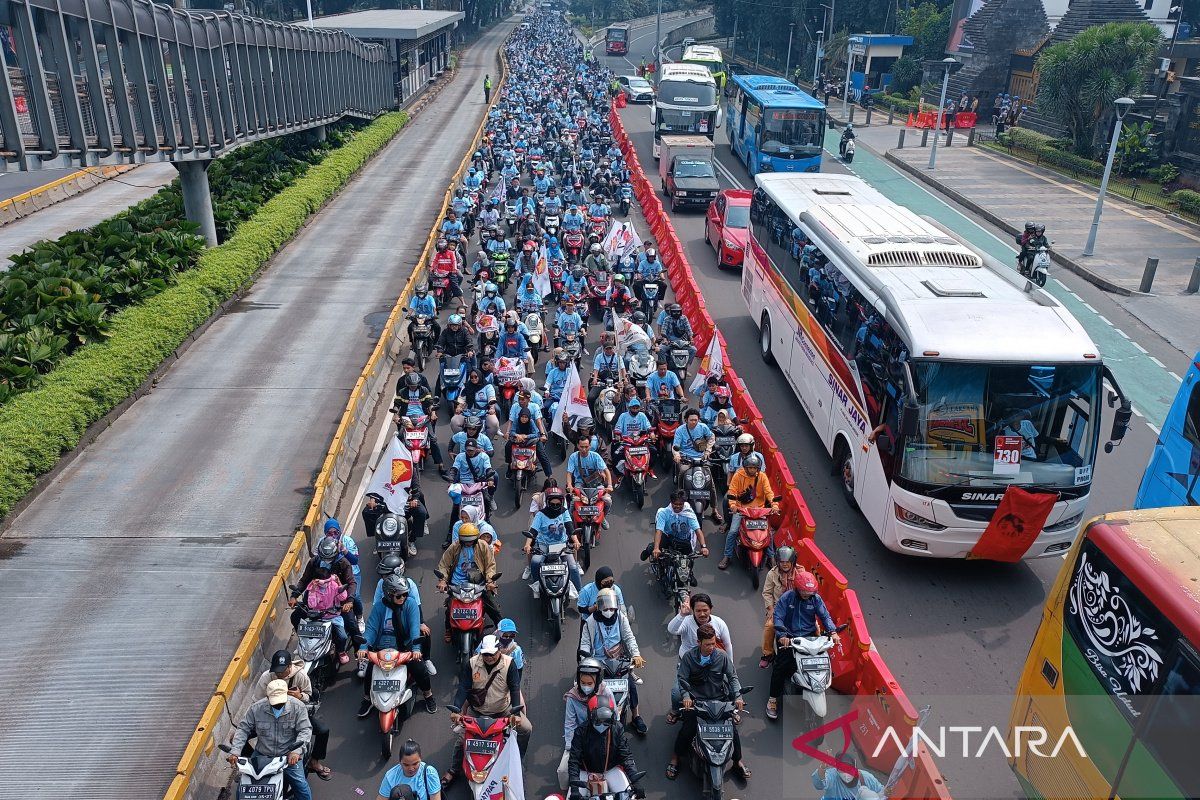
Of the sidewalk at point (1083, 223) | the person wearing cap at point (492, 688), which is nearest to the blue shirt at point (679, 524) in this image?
the person wearing cap at point (492, 688)

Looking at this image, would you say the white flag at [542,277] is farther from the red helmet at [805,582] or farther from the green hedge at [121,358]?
the red helmet at [805,582]

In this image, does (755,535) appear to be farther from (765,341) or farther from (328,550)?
(765,341)

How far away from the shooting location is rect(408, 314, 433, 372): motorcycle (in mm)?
18047

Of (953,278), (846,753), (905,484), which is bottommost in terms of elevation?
(846,753)

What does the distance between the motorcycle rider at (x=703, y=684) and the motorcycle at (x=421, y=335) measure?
35.9 ft

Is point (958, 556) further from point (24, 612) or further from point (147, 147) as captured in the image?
point (147, 147)

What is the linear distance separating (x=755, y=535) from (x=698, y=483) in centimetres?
119

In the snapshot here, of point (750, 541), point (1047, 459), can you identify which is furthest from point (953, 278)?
point (750, 541)

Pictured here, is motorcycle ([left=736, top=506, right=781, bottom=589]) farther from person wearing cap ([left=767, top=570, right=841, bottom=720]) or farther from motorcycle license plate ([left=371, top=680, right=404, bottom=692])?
motorcycle license plate ([left=371, top=680, right=404, bottom=692])

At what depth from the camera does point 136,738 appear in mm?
8750

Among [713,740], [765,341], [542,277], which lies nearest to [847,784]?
[713,740]

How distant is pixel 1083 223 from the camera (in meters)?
30.9

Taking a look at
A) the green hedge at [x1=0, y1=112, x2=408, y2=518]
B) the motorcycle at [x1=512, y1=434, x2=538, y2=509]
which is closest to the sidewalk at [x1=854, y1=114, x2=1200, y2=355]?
the motorcycle at [x1=512, y1=434, x2=538, y2=509]

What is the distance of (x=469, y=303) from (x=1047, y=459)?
1478 cm
